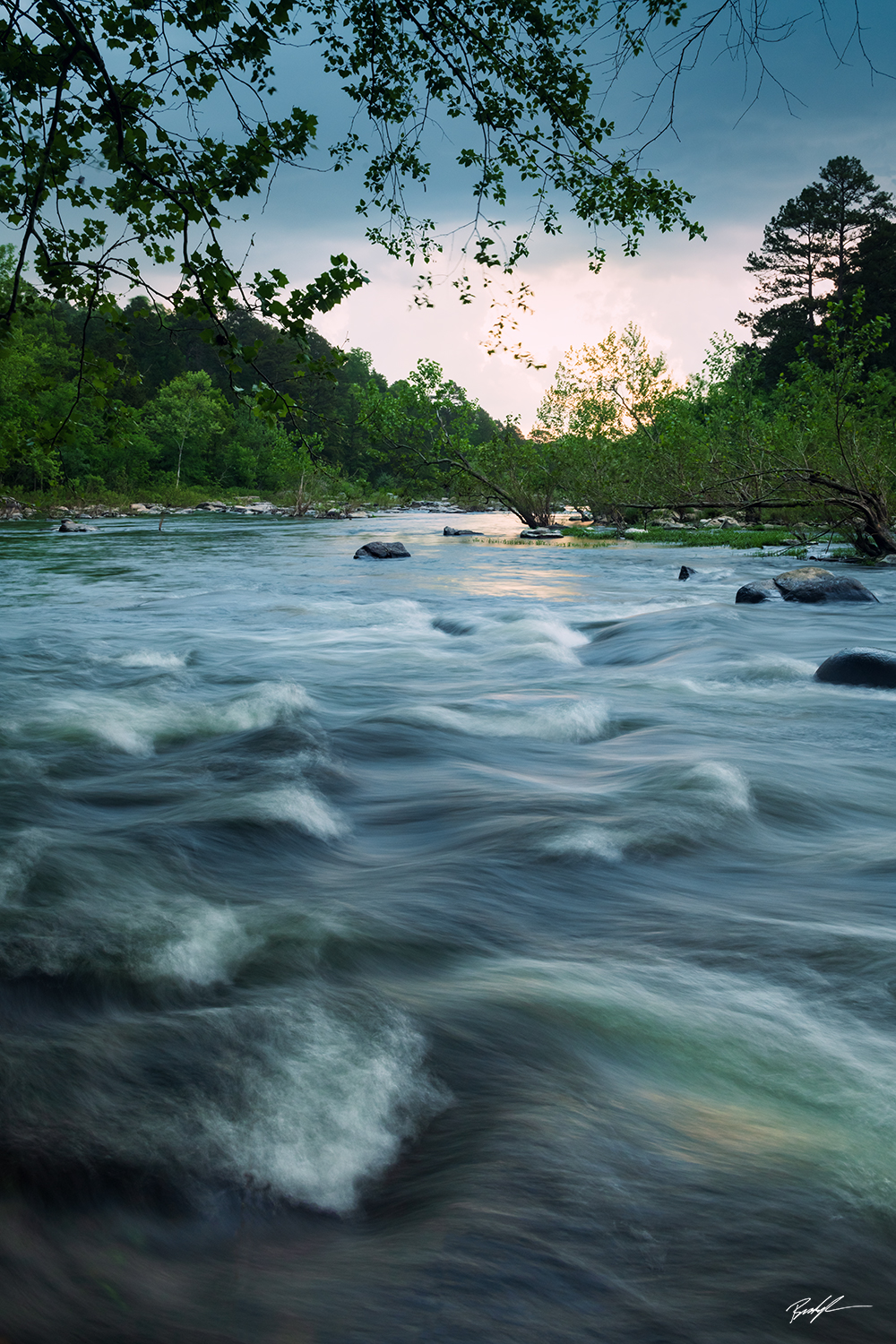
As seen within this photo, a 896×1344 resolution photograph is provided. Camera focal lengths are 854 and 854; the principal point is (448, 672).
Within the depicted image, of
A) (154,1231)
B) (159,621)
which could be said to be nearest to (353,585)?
(159,621)

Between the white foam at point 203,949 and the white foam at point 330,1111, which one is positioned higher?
the white foam at point 330,1111

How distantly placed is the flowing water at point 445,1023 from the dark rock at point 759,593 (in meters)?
6.70

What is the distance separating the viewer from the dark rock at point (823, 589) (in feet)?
43.3

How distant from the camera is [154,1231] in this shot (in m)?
1.82

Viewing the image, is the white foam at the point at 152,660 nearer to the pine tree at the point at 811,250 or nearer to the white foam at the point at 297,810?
the white foam at the point at 297,810

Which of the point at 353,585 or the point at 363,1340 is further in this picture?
the point at 353,585

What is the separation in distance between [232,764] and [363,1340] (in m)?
4.35

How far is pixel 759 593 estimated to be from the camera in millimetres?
13758

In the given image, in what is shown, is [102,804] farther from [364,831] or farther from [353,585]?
[353,585]

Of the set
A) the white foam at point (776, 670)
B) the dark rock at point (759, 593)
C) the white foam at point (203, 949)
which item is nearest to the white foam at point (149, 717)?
the white foam at point (203, 949)

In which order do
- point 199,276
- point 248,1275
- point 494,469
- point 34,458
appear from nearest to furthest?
1. point 248,1275
2. point 199,276
3. point 34,458
4. point 494,469

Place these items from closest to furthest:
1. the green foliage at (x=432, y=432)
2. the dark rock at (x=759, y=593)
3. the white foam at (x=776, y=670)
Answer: the white foam at (x=776, y=670) < the dark rock at (x=759, y=593) < the green foliage at (x=432, y=432)

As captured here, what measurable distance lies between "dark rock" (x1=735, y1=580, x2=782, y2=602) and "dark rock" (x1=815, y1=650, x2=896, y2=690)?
5803 millimetres

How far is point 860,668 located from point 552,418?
34958mm
